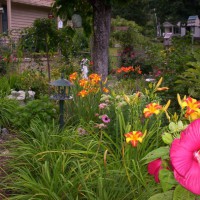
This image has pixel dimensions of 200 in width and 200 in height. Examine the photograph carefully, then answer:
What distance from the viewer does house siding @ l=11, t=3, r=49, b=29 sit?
19.4 meters

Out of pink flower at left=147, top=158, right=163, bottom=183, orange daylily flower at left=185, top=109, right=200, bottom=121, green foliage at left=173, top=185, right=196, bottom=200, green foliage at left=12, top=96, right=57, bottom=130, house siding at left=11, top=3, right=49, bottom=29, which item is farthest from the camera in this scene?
house siding at left=11, top=3, right=49, bottom=29

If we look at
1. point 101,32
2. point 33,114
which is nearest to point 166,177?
point 33,114

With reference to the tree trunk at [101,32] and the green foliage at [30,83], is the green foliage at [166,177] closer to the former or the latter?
the tree trunk at [101,32]

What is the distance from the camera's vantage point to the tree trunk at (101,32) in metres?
6.68

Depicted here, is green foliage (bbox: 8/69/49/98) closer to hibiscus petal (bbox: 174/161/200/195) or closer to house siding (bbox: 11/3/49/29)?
hibiscus petal (bbox: 174/161/200/195)

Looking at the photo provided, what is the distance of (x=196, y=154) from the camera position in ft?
3.99

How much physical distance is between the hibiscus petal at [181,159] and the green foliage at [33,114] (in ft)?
10.9

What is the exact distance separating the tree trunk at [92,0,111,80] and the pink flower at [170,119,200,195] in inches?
222

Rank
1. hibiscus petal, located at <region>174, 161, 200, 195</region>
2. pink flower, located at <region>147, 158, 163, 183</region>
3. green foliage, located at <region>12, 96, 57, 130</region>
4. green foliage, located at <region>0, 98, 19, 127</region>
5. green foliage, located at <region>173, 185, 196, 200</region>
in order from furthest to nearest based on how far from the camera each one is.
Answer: green foliage, located at <region>0, 98, 19, 127</region>, green foliage, located at <region>12, 96, 57, 130</region>, pink flower, located at <region>147, 158, 163, 183</region>, green foliage, located at <region>173, 185, 196, 200</region>, hibiscus petal, located at <region>174, 161, 200, 195</region>

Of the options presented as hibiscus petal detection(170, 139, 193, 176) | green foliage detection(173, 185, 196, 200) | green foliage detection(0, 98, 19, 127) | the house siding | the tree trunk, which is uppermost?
the house siding

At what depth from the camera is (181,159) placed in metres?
1.19

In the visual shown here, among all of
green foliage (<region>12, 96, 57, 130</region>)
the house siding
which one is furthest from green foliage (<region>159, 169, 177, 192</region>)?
the house siding

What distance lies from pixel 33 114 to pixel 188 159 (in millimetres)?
3524

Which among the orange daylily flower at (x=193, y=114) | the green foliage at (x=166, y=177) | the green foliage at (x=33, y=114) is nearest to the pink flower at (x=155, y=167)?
the green foliage at (x=166, y=177)
